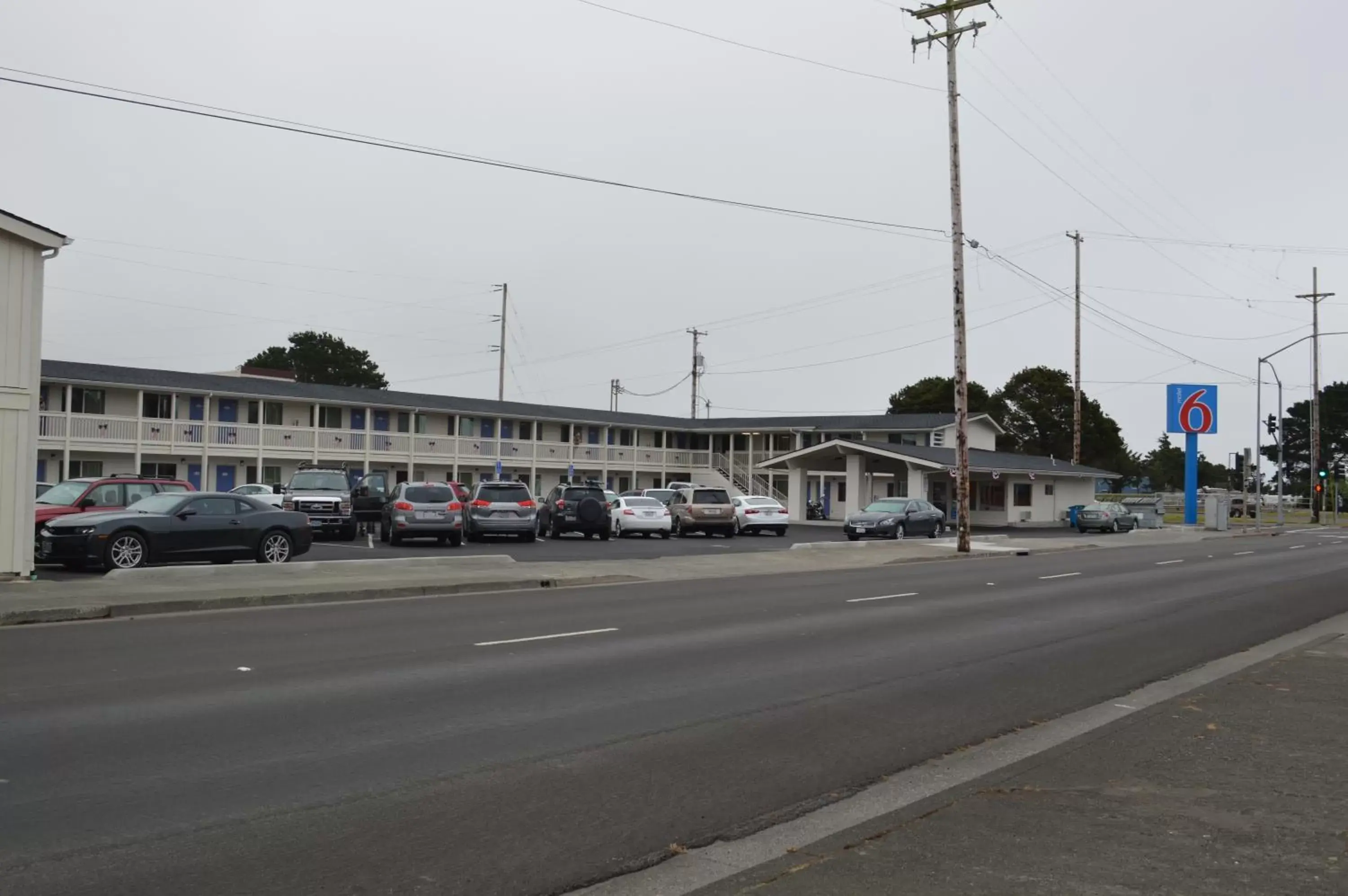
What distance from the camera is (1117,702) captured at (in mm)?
10102

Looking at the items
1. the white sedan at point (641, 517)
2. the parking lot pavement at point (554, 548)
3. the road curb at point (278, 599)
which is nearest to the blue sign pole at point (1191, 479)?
the parking lot pavement at point (554, 548)

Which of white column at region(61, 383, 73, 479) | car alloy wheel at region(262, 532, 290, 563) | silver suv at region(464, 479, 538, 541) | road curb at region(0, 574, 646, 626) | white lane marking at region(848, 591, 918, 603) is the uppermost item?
white column at region(61, 383, 73, 479)

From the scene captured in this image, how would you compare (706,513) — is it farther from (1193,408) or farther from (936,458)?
(1193,408)

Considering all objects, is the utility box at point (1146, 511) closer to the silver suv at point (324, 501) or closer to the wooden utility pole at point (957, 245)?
the wooden utility pole at point (957, 245)

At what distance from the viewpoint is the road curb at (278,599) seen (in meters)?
13.9

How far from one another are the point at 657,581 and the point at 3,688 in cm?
1309

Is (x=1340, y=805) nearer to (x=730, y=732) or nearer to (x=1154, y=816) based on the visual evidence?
(x=1154, y=816)

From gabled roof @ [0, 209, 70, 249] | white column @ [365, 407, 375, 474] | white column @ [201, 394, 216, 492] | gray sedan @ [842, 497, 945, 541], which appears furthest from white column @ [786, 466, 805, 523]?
gabled roof @ [0, 209, 70, 249]

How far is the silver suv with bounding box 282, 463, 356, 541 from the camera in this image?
30.3 meters

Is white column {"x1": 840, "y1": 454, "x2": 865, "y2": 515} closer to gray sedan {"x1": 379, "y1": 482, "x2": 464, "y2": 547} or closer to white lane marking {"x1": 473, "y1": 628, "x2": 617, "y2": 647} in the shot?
gray sedan {"x1": 379, "y1": 482, "x2": 464, "y2": 547}

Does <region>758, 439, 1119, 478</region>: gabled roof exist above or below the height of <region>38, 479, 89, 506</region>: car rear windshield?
above

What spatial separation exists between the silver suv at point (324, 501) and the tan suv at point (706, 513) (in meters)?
12.3

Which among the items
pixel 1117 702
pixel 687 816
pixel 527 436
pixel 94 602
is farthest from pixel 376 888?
pixel 527 436

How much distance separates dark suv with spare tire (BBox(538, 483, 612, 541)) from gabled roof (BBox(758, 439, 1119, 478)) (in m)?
17.4
